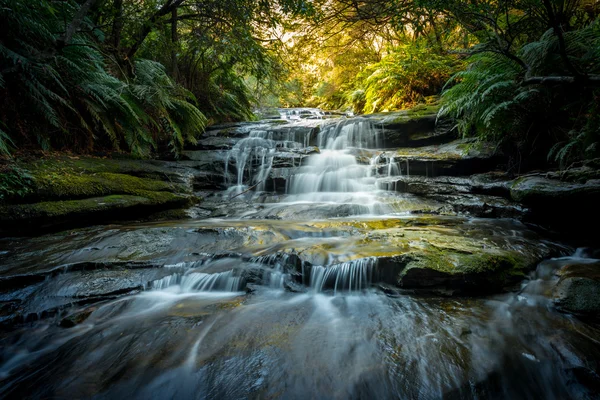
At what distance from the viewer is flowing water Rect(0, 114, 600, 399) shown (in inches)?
62.2

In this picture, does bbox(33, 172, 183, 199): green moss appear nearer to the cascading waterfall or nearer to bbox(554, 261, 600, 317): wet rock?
the cascading waterfall

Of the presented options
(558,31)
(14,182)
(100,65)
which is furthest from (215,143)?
(558,31)

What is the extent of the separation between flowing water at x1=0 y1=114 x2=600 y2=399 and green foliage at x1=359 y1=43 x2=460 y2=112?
6846mm

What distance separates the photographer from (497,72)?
15.4ft

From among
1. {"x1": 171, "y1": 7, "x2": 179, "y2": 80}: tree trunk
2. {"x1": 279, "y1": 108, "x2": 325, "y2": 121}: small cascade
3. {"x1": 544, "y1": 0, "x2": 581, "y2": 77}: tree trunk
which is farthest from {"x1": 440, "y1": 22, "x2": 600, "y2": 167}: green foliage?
{"x1": 279, "y1": 108, "x2": 325, "y2": 121}: small cascade

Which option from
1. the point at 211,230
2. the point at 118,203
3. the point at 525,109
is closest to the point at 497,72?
the point at 525,109

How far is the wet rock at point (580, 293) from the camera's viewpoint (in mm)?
2031

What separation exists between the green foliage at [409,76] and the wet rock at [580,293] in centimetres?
795

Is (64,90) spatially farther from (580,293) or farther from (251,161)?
(580,293)

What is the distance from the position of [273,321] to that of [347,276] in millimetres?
898

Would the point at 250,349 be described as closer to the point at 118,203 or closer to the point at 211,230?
the point at 211,230

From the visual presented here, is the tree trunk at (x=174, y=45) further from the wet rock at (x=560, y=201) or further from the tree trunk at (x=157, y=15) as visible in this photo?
the wet rock at (x=560, y=201)

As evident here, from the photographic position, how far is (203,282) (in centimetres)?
276

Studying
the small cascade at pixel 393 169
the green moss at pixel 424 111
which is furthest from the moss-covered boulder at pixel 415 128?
the small cascade at pixel 393 169
